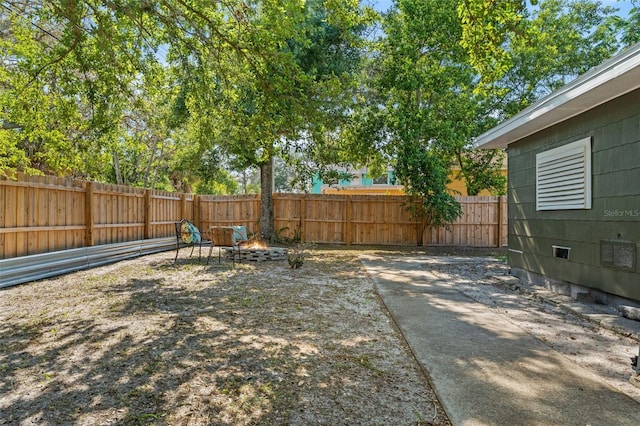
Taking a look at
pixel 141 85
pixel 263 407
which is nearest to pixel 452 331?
pixel 263 407

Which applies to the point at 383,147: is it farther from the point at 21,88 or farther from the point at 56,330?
the point at 56,330

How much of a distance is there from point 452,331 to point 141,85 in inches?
285

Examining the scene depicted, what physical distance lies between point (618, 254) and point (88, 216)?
8.91m

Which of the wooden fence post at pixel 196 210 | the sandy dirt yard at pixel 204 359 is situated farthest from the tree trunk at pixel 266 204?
the sandy dirt yard at pixel 204 359

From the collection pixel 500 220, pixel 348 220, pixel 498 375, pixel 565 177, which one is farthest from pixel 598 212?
pixel 348 220

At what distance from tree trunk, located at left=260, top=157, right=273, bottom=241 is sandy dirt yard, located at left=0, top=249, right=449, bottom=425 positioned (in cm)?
698

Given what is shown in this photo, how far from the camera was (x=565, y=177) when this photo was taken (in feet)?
17.5

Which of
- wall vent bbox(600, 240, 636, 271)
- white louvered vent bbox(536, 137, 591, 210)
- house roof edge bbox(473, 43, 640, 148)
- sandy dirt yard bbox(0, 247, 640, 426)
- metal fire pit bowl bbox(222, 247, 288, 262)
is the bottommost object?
sandy dirt yard bbox(0, 247, 640, 426)

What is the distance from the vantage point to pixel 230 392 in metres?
2.43

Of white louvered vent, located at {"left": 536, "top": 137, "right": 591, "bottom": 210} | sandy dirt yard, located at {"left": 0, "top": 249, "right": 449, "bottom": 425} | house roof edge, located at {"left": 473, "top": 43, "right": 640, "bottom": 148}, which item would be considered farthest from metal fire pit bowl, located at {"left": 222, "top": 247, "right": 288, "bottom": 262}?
white louvered vent, located at {"left": 536, "top": 137, "right": 591, "bottom": 210}

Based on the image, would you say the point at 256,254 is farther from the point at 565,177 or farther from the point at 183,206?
the point at 565,177

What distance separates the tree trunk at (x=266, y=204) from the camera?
12562 mm

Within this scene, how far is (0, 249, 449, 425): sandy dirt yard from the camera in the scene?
2.19m

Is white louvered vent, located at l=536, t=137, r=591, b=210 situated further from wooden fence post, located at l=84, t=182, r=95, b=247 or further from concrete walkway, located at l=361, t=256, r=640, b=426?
wooden fence post, located at l=84, t=182, r=95, b=247
